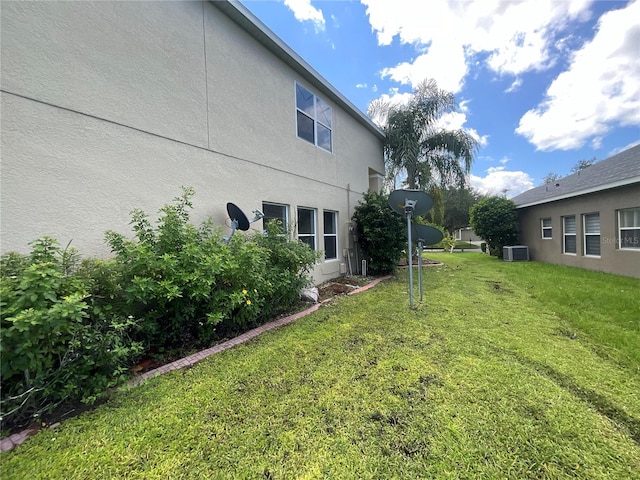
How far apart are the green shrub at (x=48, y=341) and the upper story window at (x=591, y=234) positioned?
13920 millimetres

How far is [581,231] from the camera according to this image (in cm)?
1000

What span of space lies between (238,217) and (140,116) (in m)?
2.20

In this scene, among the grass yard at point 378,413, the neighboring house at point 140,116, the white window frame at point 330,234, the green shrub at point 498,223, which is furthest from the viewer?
the green shrub at point 498,223

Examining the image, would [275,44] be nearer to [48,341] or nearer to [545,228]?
[48,341]

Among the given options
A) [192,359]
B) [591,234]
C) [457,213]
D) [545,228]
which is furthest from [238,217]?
[457,213]

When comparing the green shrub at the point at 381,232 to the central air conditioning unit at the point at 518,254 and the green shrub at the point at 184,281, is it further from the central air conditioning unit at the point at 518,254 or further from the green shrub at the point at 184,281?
the central air conditioning unit at the point at 518,254

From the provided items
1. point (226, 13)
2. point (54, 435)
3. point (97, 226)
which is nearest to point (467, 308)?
point (54, 435)

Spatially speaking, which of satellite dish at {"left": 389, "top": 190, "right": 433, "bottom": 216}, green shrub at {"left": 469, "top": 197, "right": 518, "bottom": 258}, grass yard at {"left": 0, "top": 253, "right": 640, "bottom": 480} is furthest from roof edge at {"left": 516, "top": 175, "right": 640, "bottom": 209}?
satellite dish at {"left": 389, "top": 190, "right": 433, "bottom": 216}

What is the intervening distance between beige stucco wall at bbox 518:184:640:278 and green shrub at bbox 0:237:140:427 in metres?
12.9

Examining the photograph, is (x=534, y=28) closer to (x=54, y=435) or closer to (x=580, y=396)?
(x=580, y=396)

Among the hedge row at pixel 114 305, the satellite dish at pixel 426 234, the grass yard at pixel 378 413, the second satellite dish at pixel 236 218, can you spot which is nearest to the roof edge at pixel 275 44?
the second satellite dish at pixel 236 218

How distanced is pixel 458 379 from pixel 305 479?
1.86 m

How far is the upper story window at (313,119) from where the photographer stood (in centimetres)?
721

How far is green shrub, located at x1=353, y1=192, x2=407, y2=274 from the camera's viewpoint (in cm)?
854
